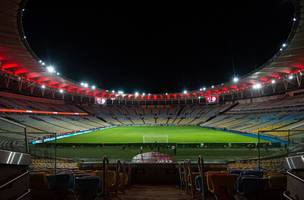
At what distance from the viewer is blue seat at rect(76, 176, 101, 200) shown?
6086 mm

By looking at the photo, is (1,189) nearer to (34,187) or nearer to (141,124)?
(34,187)

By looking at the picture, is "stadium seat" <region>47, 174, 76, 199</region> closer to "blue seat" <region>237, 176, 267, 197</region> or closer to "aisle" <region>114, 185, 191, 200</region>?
"aisle" <region>114, 185, 191, 200</region>

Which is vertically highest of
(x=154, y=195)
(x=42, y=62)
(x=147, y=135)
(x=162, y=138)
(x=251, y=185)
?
(x=42, y=62)

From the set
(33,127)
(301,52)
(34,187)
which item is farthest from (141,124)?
(34,187)

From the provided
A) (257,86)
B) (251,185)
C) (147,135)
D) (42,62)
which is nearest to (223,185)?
(251,185)

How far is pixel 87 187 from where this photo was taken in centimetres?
609

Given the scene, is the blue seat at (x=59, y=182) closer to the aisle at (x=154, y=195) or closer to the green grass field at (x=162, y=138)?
the aisle at (x=154, y=195)

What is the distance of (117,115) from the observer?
62.2 metres

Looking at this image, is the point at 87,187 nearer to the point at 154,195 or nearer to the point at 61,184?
the point at 61,184

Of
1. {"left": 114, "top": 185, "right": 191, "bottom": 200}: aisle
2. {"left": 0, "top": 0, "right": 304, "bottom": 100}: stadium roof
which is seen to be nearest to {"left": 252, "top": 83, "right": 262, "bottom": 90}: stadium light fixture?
{"left": 0, "top": 0, "right": 304, "bottom": 100}: stadium roof

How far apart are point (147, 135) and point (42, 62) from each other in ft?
47.5

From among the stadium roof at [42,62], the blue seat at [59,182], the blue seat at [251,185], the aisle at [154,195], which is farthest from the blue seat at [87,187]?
the stadium roof at [42,62]

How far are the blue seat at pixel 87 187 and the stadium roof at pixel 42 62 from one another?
15265 mm

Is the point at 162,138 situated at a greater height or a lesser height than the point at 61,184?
greater
